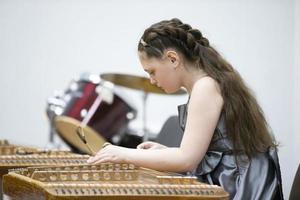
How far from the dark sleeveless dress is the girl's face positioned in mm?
210

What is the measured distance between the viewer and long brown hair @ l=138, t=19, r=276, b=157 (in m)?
1.97

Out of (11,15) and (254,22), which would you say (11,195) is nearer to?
(254,22)

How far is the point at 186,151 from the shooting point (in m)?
1.82

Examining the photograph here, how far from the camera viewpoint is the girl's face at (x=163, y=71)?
2055 millimetres

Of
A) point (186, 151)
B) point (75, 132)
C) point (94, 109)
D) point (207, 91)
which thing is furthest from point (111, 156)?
point (94, 109)

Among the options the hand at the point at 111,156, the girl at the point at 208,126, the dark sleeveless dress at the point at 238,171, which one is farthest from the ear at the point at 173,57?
the hand at the point at 111,156

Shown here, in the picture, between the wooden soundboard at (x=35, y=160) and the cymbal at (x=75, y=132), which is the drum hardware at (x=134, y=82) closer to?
the cymbal at (x=75, y=132)

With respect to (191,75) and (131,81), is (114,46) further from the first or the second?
(191,75)

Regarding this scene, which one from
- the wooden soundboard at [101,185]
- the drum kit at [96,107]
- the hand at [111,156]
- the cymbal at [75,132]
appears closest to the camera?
the wooden soundboard at [101,185]

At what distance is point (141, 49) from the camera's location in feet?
6.87

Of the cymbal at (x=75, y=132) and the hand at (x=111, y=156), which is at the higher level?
the hand at (x=111, y=156)

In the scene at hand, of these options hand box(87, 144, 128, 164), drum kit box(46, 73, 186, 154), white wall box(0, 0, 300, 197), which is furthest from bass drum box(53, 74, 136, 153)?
hand box(87, 144, 128, 164)

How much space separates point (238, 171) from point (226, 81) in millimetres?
282

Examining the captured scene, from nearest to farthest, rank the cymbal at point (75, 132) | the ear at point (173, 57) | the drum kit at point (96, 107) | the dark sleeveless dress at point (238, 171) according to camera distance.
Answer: the dark sleeveless dress at point (238, 171) < the ear at point (173, 57) < the cymbal at point (75, 132) < the drum kit at point (96, 107)
